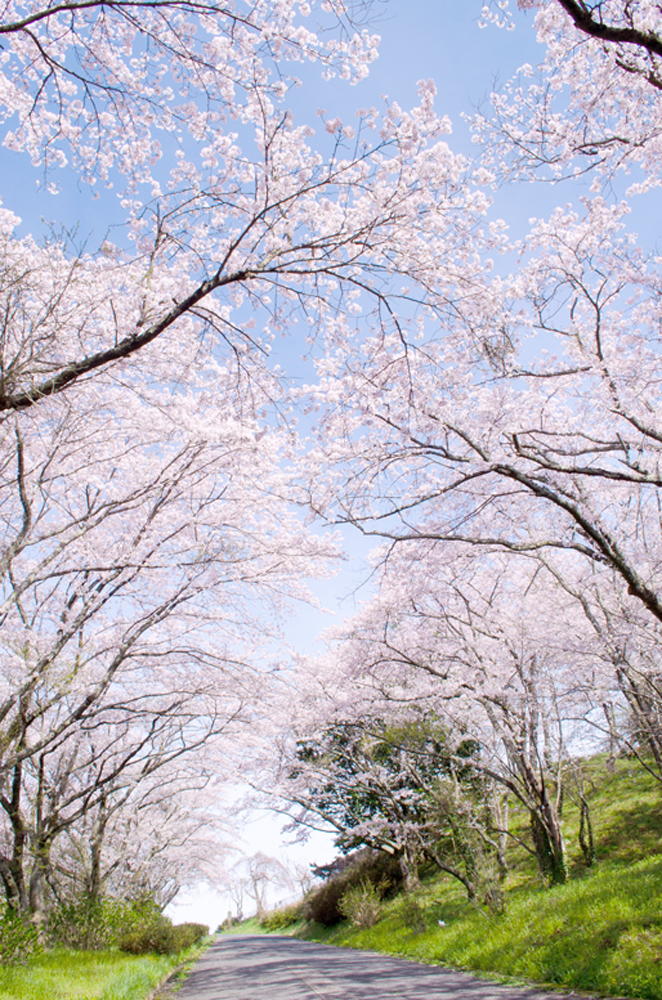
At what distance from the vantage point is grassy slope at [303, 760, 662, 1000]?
520cm

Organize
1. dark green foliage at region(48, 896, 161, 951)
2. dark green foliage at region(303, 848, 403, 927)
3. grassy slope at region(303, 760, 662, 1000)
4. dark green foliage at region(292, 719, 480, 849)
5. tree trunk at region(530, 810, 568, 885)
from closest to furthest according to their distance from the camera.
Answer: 1. grassy slope at region(303, 760, 662, 1000)
2. tree trunk at region(530, 810, 568, 885)
3. dark green foliage at region(48, 896, 161, 951)
4. dark green foliage at region(292, 719, 480, 849)
5. dark green foliage at region(303, 848, 403, 927)

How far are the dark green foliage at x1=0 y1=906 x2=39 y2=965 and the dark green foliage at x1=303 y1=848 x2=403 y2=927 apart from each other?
1171 centimetres

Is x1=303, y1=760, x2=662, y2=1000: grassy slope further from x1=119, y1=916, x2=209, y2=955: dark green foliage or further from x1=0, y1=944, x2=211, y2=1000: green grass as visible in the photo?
x1=119, y1=916, x2=209, y2=955: dark green foliage

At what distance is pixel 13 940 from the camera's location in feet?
25.3

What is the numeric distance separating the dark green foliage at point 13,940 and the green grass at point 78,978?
0.20 metres

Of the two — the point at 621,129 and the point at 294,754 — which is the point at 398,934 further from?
the point at 621,129

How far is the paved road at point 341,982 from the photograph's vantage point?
19.1 ft

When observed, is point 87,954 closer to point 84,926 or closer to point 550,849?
point 84,926

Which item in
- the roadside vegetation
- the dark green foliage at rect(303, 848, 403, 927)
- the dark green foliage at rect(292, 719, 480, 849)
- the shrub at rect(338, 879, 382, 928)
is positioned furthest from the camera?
the dark green foliage at rect(303, 848, 403, 927)

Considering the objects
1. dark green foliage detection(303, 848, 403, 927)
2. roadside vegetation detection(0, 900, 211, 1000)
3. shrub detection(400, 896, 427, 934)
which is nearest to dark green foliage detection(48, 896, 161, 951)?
roadside vegetation detection(0, 900, 211, 1000)

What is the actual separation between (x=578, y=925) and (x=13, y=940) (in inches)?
302

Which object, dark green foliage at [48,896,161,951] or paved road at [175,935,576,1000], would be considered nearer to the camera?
paved road at [175,935,576,1000]

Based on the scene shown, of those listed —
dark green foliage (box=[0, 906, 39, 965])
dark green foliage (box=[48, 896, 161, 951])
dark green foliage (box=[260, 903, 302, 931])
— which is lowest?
dark green foliage (box=[260, 903, 302, 931])

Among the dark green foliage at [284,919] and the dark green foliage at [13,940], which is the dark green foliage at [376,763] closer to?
the dark green foliage at [13,940]
